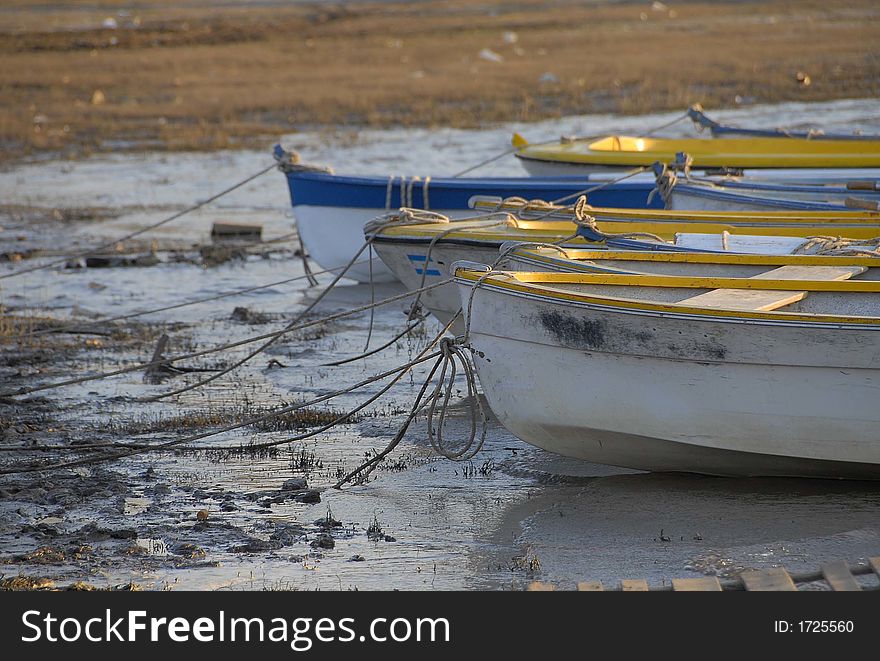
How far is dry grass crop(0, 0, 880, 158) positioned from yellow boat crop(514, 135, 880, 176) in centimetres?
887

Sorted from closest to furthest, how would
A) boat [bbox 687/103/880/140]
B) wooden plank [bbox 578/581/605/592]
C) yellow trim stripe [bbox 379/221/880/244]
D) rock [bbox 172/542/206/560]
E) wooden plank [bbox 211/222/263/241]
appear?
Answer: wooden plank [bbox 578/581/605/592], rock [bbox 172/542/206/560], yellow trim stripe [bbox 379/221/880/244], boat [bbox 687/103/880/140], wooden plank [bbox 211/222/263/241]

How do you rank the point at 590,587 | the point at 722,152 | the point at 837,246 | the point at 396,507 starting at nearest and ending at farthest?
the point at 590,587 → the point at 396,507 → the point at 837,246 → the point at 722,152

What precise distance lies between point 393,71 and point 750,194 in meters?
21.1

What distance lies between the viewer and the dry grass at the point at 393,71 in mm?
22891

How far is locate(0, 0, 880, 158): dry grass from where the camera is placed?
2289 cm

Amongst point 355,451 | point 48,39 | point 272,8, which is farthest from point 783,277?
point 272,8

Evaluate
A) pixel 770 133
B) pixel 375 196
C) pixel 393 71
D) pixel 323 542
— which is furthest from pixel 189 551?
pixel 393 71

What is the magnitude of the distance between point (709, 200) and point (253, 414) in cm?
398

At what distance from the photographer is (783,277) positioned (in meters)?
6.58

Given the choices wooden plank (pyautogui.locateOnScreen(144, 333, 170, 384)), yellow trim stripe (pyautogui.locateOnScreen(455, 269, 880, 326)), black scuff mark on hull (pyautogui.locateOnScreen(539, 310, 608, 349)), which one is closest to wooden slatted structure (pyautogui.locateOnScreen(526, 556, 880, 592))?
yellow trim stripe (pyautogui.locateOnScreen(455, 269, 880, 326))

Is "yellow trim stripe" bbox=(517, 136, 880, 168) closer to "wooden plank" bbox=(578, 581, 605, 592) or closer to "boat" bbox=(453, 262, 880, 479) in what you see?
"boat" bbox=(453, 262, 880, 479)

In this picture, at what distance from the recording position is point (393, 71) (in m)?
30.0

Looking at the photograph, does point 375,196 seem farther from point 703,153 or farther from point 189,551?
point 189,551
